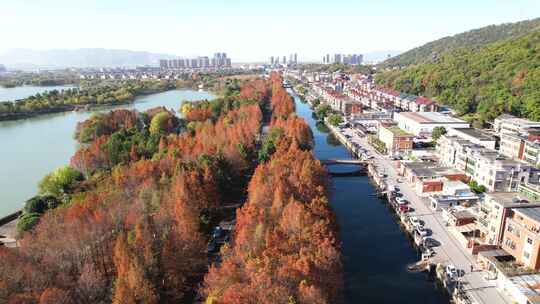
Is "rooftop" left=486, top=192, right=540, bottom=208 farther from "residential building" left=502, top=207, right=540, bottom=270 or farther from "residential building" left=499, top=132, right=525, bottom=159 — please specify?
"residential building" left=499, top=132, right=525, bottom=159

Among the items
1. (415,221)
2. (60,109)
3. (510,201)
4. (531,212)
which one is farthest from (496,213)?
(60,109)

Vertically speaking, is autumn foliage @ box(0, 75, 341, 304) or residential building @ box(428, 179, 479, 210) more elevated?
autumn foliage @ box(0, 75, 341, 304)

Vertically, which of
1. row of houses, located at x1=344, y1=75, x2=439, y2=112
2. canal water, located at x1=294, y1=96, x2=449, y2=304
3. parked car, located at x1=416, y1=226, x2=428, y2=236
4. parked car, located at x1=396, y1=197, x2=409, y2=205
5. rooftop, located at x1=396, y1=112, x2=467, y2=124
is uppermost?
row of houses, located at x1=344, y1=75, x2=439, y2=112

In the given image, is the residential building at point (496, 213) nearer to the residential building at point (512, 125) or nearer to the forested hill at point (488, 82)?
the residential building at point (512, 125)

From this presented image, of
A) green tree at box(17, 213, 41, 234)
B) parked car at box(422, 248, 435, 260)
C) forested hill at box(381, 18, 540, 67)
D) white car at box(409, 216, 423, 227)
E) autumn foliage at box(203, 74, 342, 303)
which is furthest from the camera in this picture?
forested hill at box(381, 18, 540, 67)

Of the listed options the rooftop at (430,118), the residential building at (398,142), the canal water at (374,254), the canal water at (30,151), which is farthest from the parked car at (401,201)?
the canal water at (30,151)

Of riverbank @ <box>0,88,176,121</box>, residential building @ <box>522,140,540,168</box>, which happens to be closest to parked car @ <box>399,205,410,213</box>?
residential building @ <box>522,140,540,168</box>
